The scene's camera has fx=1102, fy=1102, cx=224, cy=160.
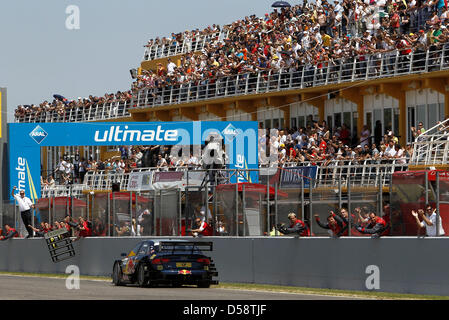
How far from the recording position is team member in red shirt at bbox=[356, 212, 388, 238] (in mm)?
21094

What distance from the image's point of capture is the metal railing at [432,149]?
98.0 ft

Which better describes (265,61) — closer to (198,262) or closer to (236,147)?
(236,147)

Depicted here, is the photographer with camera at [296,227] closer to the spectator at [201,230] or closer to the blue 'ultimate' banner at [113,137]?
the spectator at [201,230]

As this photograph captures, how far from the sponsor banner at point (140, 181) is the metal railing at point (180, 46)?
10.2 m

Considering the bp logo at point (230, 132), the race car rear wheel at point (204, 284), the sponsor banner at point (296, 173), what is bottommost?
the race car rear wheel at point (204, 284)

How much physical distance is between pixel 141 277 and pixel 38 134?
1345 cm

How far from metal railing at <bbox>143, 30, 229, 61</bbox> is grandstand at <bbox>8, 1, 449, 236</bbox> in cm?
19

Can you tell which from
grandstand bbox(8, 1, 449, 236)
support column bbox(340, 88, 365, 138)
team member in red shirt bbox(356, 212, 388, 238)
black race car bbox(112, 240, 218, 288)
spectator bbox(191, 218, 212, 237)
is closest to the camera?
team member in red shirt bbox(356, 212, 388, 238)

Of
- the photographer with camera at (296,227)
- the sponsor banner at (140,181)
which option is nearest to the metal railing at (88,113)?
the sponsor banner at (140,181)

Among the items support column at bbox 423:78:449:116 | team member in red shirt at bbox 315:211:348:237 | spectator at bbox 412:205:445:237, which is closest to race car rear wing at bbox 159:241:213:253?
team member in red shirt at bbox 315:211:348:237

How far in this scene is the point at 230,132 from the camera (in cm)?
3538

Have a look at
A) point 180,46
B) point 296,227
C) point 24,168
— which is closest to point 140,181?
point 24,168

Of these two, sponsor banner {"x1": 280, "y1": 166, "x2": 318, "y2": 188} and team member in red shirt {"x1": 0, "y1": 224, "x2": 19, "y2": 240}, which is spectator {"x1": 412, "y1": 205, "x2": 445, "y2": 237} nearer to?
sponsor banner {"x1": 280, "y1": 166, "x2": 318, "y2": 188}

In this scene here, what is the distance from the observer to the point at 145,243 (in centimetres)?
2347
